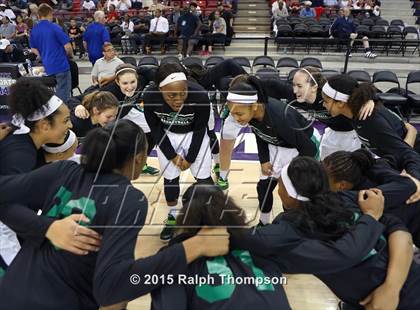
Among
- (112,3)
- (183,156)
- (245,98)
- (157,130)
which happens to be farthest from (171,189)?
(112,3)

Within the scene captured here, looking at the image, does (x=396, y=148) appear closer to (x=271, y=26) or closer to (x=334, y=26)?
(x=334, y=26)

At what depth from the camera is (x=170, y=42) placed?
9.38 metres

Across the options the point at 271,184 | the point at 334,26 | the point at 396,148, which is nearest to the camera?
the point at 396,148

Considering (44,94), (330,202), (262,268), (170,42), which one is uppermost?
(44,94)

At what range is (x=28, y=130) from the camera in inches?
73.4

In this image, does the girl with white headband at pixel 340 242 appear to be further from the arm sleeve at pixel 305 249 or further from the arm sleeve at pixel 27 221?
the arm sleeve at pixel 27 221

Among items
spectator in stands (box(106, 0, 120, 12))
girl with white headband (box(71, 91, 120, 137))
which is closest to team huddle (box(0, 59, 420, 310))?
girl with white headband (box(71, 91, 120, 137))

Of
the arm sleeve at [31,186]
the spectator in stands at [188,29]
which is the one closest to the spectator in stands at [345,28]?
the spectator in stands at [188,29]

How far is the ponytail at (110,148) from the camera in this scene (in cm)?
142

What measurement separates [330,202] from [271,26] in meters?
9.68

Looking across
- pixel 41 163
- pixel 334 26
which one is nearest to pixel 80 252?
pixel 41 163

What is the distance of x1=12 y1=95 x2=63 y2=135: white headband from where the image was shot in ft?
6.08

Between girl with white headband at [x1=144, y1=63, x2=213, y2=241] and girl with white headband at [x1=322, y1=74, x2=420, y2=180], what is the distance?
36.5 inches

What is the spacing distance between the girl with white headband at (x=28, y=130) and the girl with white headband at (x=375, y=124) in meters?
1.61
